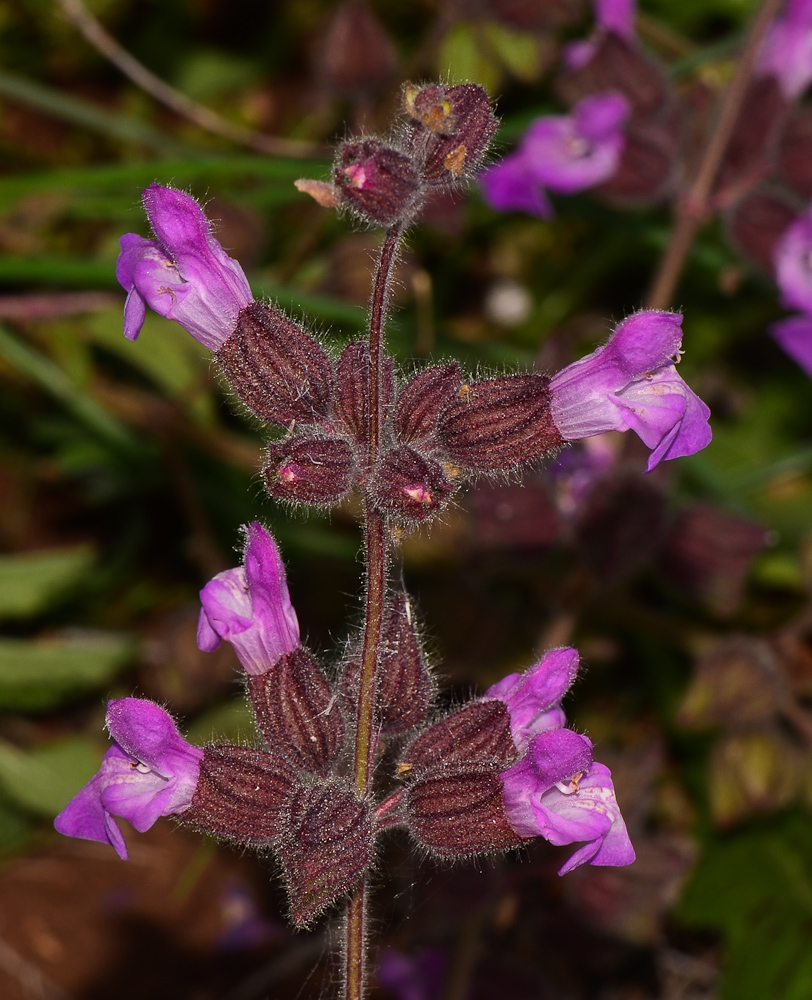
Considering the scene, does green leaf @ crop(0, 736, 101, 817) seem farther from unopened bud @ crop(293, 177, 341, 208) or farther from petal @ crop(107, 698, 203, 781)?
unopened bud @ crop(293, 177, 341, 208)

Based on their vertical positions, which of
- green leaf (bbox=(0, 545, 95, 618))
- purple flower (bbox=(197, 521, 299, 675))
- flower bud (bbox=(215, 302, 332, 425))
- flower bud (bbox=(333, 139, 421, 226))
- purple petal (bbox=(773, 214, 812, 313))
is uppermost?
purple petal (bbox=(773, 214, 812, 313))

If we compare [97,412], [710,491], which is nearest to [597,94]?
[710,491]

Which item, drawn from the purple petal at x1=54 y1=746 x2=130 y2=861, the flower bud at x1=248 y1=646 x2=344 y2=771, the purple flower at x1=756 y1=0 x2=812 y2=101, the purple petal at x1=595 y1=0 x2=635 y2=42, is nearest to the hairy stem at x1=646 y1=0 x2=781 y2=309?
the purple flower at x1=756 y1=0 x2=812 y2=101

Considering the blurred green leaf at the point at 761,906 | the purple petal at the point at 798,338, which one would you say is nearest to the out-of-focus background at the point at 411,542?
the blurred green leaf at the point at 761,906

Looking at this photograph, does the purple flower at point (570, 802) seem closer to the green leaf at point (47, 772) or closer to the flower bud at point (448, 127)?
the flower bud at point (448, 127)

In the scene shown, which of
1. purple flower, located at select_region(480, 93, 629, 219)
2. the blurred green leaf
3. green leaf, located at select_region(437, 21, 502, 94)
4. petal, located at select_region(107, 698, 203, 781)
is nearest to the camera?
petal, located at select_region(107, 698, 203, 781)

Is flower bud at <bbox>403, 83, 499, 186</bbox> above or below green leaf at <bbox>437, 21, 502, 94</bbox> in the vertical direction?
below
